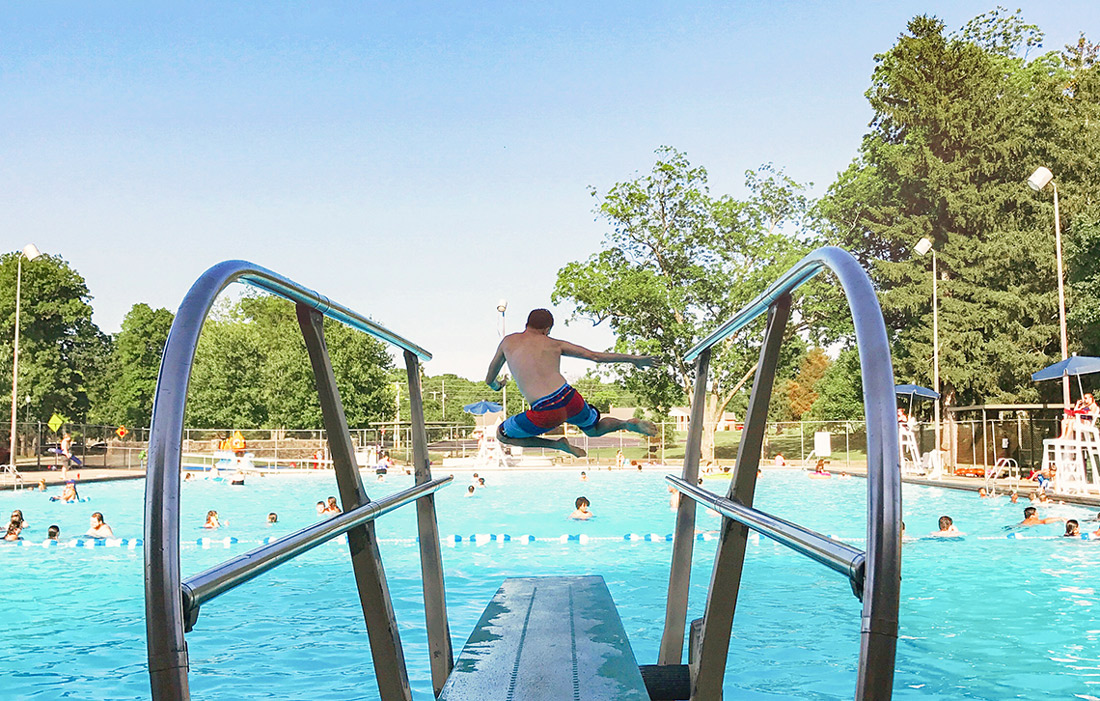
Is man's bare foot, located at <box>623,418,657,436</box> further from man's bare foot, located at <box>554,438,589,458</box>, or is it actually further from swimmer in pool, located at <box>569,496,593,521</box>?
swimmer in pool, located at <box>569,496,593,521</box>

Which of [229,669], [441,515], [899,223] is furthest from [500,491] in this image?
[899,223]

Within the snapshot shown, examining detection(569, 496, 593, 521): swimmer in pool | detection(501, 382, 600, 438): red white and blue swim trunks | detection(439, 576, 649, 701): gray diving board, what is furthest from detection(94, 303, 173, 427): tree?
detection(439, 576, 649, 701): gray diving board

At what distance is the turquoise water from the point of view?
6.98 metres

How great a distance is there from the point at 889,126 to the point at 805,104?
6297mm

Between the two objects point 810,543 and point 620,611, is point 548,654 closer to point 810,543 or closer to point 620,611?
point 810,543

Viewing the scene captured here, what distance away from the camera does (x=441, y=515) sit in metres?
21.0

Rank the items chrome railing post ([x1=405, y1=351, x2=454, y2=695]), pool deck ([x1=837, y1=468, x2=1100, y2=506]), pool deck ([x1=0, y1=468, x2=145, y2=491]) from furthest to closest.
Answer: pool deck ([x1=0, y1=468, x2=145, y2=491]), pool deck ([x1=837, y1=468, x2=1100, y2=506]), chrome railing post ([x1=405, y1=351, x2=454, y2=695])

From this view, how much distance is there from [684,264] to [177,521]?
1658 inches

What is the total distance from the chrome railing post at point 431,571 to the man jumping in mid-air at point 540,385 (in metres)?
1.38

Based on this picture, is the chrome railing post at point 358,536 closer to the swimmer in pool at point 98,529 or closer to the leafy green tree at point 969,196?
the swimmer in pool at point 98,529

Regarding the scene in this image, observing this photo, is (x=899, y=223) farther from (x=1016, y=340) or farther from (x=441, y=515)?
(x=441, y=515)

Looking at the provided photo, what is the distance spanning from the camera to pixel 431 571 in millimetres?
4078

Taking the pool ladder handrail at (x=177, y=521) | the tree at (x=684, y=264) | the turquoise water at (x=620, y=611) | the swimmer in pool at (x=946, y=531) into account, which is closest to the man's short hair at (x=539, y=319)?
the pool ladder handrail at (x=177, y=521)

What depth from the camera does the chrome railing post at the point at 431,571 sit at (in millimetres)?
4000
